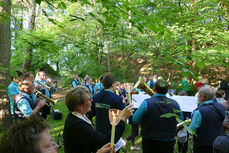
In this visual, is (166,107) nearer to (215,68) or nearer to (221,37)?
(221,37)

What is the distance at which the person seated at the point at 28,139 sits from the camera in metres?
0.98

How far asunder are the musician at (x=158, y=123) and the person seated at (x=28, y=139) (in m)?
2.01

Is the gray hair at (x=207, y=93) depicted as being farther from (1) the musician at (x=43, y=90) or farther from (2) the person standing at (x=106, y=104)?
(1) the musician at (x=43, y=90)

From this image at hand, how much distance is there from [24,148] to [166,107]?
7.75 feet

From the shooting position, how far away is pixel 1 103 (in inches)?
219

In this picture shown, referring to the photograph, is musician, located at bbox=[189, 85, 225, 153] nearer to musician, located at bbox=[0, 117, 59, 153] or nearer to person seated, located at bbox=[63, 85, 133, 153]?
person seated, located at bbox=[63, 85, 133, 153]

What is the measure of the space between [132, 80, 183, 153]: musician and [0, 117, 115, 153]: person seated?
Answer: 2.01 meters

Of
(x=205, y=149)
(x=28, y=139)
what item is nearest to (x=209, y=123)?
(x=205, y=149)

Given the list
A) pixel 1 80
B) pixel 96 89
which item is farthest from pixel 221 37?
pixel 1 80

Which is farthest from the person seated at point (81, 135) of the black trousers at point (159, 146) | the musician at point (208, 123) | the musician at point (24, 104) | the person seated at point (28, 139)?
the musician at point (24, 104)

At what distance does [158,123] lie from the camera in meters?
2.81

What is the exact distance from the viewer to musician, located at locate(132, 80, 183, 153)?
9.22 feet

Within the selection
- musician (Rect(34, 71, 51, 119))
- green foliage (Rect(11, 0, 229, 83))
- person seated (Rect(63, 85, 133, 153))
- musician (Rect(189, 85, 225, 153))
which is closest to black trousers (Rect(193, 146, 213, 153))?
musician (Rect(189, 85, 225, 153))

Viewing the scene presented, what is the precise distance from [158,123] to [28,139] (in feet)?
7.40
